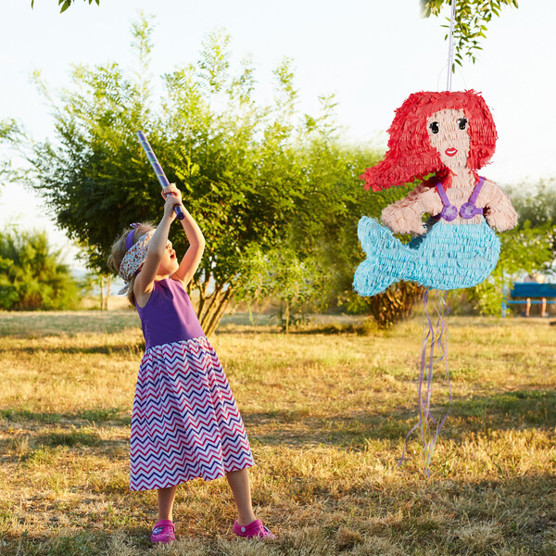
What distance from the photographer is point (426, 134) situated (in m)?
2.77

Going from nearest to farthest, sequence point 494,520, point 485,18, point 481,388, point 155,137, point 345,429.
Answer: point 494,520 → point 485,18 → point 345,429 → point 481,388 → point 155,137

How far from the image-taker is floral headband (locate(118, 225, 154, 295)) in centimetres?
285

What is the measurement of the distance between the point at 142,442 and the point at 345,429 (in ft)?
7.88

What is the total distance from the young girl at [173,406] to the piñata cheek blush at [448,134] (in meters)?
1.13

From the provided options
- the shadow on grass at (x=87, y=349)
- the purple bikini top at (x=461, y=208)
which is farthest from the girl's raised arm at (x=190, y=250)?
the shadow on grass at (x=87, y=349)

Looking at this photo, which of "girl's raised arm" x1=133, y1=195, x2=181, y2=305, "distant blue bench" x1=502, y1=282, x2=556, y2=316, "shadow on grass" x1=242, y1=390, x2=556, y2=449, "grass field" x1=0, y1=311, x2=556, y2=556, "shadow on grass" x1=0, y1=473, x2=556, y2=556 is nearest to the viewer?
"girl's raised arm" x1=133, y1=195, x2=181, y2=305

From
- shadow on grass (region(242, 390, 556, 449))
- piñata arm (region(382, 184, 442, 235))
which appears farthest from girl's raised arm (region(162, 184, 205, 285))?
shadow on grass (region(242, 390, 556, 449))

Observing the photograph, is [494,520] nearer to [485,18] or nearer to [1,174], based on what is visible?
[485,18]

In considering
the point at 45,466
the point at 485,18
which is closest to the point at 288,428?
the point at 45,466

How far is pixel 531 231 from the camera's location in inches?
451

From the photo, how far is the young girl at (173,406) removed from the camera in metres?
2.75

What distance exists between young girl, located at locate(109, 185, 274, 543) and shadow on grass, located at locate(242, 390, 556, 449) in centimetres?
172

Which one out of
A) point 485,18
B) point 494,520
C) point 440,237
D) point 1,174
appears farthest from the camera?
point 1,174

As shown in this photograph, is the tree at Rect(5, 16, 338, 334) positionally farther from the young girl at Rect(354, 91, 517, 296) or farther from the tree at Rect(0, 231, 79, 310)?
the tree at Rect(0, 231, 79, 310)
